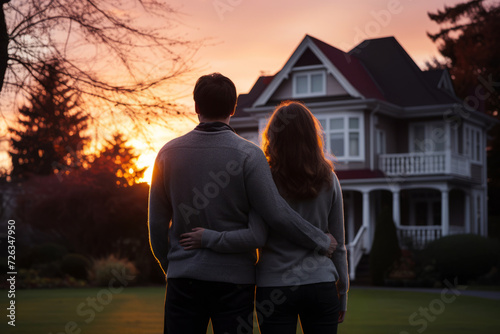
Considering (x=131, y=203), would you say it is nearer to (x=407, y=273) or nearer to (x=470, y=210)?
(x=407, y=273)

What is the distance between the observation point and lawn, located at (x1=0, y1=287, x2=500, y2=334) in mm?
12227

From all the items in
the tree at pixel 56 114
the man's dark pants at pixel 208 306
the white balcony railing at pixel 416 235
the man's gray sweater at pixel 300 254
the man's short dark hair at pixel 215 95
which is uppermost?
the tree at pixel 56 114

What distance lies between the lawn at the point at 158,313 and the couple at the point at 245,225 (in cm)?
797

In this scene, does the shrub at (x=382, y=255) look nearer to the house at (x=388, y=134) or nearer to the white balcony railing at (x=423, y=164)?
the house at (x=388, y=134)

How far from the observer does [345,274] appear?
4293 mm

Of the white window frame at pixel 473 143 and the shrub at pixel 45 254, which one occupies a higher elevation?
the white window frame at pixel 473 143

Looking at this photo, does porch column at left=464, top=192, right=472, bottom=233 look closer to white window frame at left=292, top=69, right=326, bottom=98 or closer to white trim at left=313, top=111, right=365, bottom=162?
white trim at left=313, top=111, right=365, bottom=162

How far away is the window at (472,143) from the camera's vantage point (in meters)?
33.5

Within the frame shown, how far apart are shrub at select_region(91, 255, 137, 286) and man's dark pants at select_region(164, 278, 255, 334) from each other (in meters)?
22.4

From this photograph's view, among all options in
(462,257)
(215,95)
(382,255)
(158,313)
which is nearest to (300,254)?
(215,95)

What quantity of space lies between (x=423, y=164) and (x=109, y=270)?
1231 centimetres

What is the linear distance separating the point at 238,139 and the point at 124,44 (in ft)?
19.9

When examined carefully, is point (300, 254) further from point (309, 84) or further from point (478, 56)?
point (478, 56)

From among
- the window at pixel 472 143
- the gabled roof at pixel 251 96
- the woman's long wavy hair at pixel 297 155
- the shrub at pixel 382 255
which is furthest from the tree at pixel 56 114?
the window at pixel 472 143
